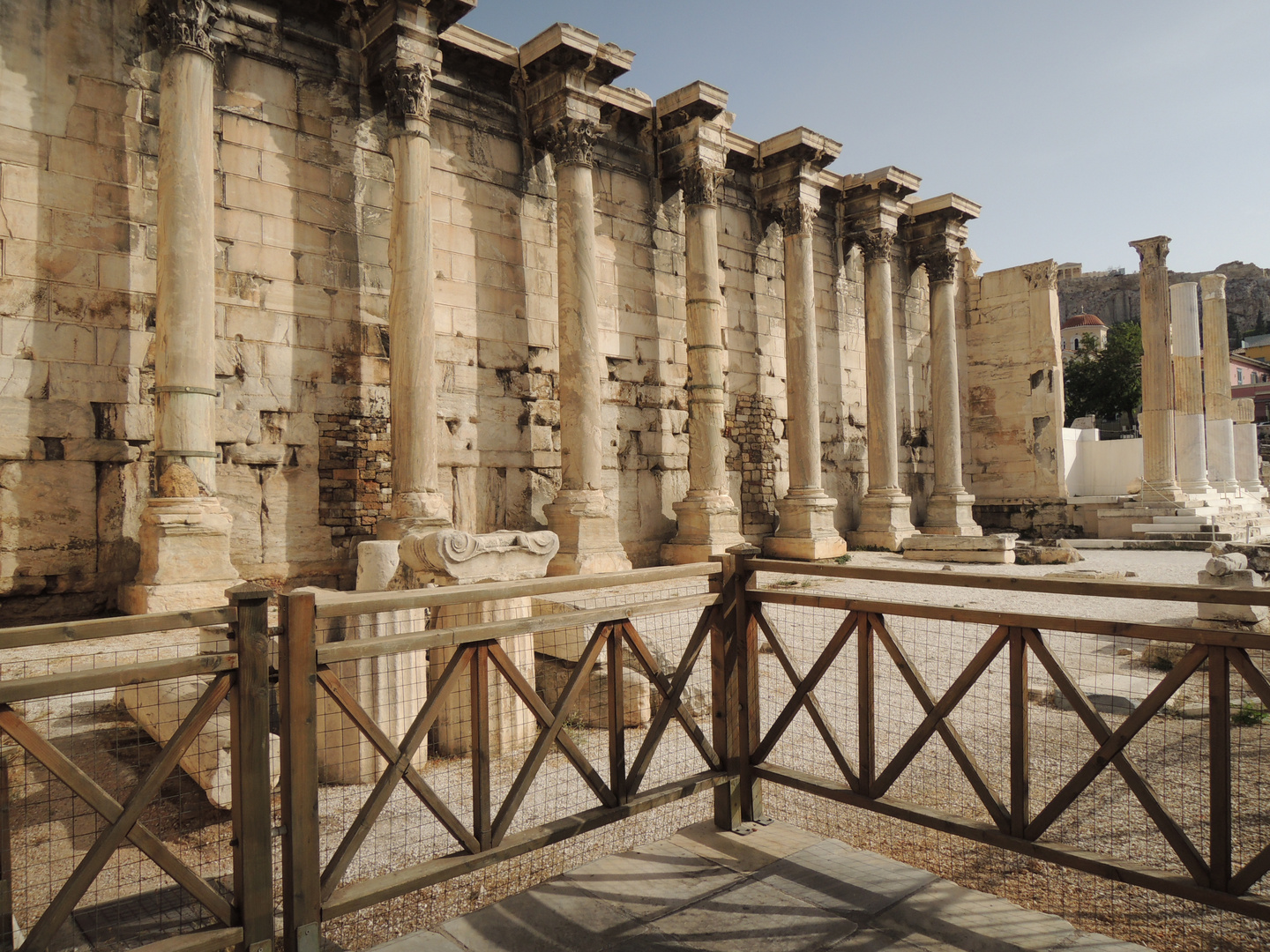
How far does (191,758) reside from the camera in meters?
5.20

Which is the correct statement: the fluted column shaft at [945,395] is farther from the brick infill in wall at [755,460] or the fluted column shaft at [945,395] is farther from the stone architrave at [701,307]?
the stone architrave at [701,307]

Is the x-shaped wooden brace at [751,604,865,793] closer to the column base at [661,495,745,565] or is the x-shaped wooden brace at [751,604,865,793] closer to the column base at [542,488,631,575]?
the column base at [542,488,631,575]

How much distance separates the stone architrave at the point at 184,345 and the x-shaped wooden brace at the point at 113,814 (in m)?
6.19

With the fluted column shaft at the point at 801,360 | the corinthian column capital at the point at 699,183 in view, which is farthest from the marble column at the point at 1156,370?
the corinthian column capital at the point at 699,183

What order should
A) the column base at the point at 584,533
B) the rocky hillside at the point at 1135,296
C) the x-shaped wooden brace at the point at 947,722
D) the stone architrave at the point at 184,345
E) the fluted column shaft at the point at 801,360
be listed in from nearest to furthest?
1. the x-shaped wooden brace at the point at 947,722
2. the stone architrave at the point at 184,345
3. the column base at the point at 584,533
4. the fluted column shaft at the point at 801,360
5. the rocky hillside at the point at 1135,296

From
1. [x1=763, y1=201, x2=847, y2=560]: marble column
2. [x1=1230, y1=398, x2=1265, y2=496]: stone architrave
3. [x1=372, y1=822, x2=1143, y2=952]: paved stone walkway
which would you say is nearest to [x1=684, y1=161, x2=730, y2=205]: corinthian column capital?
[x1=763, y1=201, x2=847, y2=560]: marble column

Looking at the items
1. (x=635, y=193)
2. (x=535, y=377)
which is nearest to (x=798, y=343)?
(x=635, y=193)

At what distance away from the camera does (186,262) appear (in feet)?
27.5

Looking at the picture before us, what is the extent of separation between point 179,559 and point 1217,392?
25.7m

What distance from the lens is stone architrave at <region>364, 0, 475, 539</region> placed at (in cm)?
990

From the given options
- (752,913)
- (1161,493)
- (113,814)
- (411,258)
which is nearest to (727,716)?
(752,913)

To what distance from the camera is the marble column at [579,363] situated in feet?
37.7

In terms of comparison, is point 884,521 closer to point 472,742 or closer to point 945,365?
point 945,365

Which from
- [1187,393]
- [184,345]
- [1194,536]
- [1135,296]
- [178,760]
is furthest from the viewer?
[1135,296]
